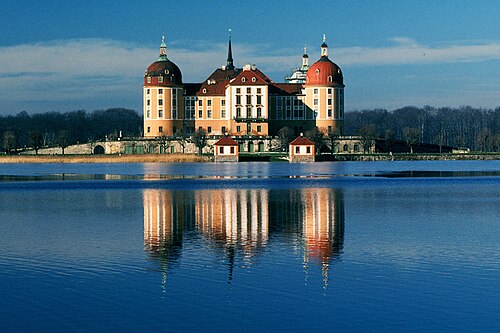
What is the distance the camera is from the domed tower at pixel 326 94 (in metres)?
82.9

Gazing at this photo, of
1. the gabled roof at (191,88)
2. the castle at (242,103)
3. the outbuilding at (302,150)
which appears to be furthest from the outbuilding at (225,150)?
the gabled roof at (191,88)

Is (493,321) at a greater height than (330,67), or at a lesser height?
lesser

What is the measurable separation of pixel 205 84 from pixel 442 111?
59.4 m

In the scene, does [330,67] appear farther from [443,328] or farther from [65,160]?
[443,328]

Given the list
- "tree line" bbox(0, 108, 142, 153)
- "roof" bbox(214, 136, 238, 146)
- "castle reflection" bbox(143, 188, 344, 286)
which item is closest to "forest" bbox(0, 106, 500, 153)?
"tree line" bbox(0, 108, 142, 153)

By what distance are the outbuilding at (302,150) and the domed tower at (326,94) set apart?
11.6 m

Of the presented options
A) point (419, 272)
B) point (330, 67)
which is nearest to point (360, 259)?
point (419, 272)

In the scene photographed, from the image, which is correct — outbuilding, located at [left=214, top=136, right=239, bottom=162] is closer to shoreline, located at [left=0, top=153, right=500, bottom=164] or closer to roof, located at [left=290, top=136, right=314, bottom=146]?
shoreline, located at [left=0, top=153, right=500, bottom=164]

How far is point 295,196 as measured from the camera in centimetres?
3083

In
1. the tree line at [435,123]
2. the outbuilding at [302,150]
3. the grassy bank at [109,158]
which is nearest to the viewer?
the outbuilding at [302,150]

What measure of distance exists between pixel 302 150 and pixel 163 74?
18.6m

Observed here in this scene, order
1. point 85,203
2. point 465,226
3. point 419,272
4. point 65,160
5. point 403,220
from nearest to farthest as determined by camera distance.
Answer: point 419,272, point 465,226, point 403,220, point 85,203, point 65,160

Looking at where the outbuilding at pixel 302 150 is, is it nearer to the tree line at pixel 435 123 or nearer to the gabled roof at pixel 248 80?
the gabled roof at pixel 248 80

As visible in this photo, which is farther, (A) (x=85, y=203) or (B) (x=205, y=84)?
(B) (x=205, y=84)
